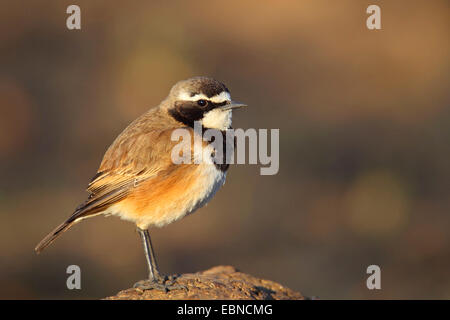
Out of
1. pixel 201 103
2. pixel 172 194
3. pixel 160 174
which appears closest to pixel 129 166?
pixel 160 174

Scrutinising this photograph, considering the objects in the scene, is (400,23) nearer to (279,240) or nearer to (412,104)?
(412,104)

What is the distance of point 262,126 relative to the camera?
16.2m

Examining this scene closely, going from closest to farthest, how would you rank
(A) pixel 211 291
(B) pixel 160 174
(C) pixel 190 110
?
1. (A) pixel 211 291
2. (B) pixel 160 174
3. (C) pixel 190 110

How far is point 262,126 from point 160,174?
9.13m

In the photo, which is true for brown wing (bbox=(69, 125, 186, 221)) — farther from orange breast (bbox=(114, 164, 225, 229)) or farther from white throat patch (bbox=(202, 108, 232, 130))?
white throat patch (bbox=(202, 108, 232, 130))

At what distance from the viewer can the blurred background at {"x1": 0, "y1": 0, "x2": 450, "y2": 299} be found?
13.6 metres

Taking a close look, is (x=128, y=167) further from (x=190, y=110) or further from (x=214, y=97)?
(x=214, y=97)

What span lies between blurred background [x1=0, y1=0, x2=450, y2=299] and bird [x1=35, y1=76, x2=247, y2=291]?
5.59m

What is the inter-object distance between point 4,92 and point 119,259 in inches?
267

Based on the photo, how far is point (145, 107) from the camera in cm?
1753

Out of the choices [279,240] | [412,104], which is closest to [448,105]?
[412,104]

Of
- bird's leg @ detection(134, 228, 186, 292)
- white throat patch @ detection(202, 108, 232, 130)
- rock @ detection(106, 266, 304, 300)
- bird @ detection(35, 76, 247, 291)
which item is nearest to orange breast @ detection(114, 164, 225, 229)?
bird @ detection(35, 76, 247, 291)

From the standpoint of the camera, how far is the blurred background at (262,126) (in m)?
13.6

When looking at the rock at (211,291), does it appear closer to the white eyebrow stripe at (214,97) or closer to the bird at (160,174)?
the bird at (160,174)
